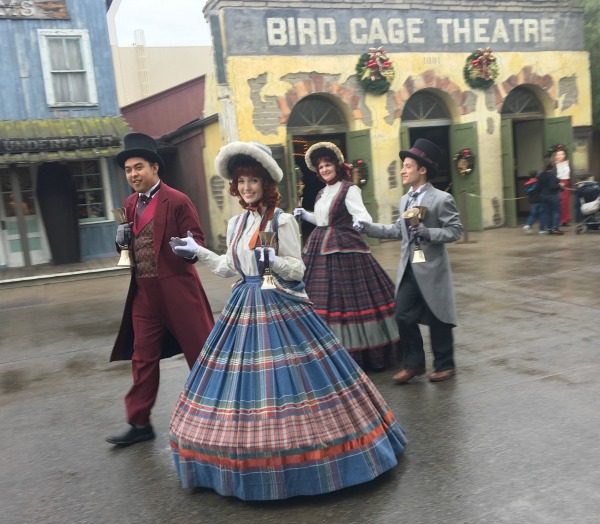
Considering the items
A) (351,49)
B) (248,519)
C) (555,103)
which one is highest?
(351,49)

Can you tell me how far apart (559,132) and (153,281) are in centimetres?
1329

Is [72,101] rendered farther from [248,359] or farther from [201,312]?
[248,359]

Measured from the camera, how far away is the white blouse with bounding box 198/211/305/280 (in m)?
3.29

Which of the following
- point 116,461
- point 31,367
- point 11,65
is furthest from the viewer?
point 11,65

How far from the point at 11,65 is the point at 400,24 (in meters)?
7.95

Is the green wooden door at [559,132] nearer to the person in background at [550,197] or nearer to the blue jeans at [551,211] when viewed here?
the person in background at [550,197]

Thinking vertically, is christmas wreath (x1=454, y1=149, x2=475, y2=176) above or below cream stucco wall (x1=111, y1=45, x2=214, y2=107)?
below

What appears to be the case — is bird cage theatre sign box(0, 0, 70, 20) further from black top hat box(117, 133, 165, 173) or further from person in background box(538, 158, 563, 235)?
black top hat box(117, 133, 165, 173)

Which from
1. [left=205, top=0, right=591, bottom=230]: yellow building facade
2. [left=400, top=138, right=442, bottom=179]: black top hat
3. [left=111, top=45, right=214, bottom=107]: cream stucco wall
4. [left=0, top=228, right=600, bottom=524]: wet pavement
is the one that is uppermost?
[left=111, top=45, right=214, bottom=107]: cream stucco wall

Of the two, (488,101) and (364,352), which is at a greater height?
(488,101)

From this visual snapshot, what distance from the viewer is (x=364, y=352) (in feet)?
16.3

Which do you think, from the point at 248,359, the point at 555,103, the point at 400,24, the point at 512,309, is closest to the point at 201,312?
the point at 248,359

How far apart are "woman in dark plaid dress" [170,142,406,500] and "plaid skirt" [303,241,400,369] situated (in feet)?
5.16

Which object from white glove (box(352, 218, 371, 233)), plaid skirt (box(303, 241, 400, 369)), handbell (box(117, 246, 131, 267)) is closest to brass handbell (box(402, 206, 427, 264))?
white glove (box(352, 218, 371, 233))
